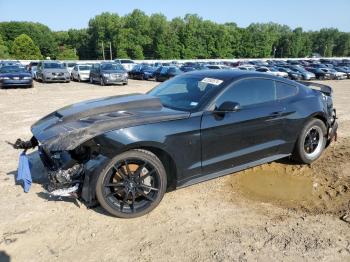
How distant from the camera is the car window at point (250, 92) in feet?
15.8

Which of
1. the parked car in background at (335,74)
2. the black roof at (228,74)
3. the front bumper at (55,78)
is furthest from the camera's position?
the parked car in background at (335,74)

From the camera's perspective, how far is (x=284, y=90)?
217 inches

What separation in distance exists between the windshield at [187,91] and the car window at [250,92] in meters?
0.16

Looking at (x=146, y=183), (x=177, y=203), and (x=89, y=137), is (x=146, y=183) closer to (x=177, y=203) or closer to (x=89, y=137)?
(x=177, y=203)

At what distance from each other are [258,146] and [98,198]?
2313 millimetres

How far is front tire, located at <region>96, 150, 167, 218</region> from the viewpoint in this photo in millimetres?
4007

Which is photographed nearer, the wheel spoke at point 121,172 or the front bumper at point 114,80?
the wheel spoke at point 121,172

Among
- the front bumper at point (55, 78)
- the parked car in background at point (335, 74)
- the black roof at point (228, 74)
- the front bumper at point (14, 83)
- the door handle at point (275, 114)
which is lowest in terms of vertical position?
the parked car in background at point (335, 74)

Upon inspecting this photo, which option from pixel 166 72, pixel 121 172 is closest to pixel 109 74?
pixel 166 72

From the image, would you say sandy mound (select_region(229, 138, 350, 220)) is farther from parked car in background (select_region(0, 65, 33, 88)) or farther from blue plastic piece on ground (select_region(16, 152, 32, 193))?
parked car in background (select_region(0, 65, 33, 88))

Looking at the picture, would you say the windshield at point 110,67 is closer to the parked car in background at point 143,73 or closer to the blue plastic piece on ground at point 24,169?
the parked car in background at point 143,73

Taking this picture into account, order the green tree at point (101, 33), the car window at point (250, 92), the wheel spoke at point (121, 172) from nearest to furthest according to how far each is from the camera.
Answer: the wheel spoke at point (121, 172) < the car window at point (250, 92) < the green tree at point (101, 33)

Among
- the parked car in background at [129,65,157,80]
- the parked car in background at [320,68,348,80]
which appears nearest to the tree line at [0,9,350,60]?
the parked car in background at [129,65,157,80]

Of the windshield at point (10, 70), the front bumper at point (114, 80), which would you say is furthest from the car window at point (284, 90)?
the windshield at point (10, 70)
